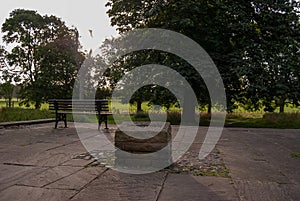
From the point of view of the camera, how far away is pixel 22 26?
950 inches

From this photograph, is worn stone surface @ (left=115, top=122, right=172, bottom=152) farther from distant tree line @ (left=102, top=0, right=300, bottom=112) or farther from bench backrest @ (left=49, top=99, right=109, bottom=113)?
distant tree line @ (left=102, top=0, right=300, bottom=112)

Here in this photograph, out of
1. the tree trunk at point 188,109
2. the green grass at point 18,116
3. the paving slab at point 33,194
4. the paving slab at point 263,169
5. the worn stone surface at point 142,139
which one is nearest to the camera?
the paving slab at point 33,194

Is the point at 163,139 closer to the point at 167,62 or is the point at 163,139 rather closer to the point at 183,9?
the point at 167,62

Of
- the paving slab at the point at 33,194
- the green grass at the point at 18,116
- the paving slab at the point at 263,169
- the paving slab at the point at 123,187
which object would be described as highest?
the green grass at the point at 18,116

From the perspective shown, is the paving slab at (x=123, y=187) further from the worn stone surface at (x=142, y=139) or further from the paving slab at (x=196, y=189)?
the worn stone surface at (x=142, y=139)

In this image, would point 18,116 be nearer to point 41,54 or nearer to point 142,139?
point 142,139

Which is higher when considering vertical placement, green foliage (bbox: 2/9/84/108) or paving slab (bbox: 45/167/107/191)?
green foliage (bbox: 2/9/84/108)

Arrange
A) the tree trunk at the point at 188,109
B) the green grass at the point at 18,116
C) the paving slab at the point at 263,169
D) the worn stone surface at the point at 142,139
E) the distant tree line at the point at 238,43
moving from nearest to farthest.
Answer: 1. the paving slab at the point at 263,169
2. the worn stone surface at the point at 142,139
3. the distant tree line at the point at 238,43
4. the green grass at the point at 18,116
5. the tree trunk at the point at 188,109

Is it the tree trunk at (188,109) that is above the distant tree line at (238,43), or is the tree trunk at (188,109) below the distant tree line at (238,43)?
below

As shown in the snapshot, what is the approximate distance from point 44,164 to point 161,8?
8984 millimetres

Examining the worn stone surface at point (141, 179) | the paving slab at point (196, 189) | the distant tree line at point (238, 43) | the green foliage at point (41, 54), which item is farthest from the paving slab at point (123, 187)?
the green foliage at point (41, 54)

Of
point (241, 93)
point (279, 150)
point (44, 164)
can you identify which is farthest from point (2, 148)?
point (241, 93)

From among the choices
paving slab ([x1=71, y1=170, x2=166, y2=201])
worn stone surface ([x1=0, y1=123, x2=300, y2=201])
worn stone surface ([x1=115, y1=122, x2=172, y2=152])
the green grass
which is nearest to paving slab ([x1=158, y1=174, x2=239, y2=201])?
worn stone surface ([x1=0, y1=123, x2=300, y2=201])

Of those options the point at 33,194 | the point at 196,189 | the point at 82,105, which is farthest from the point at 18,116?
the point at 196,189
